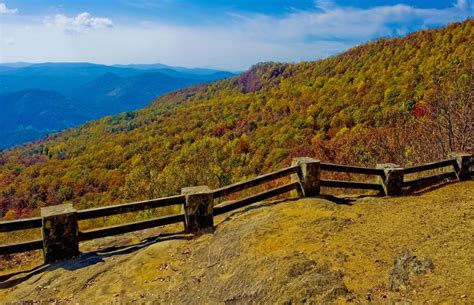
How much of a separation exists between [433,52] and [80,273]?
90835mm

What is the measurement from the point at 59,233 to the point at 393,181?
8031 mm

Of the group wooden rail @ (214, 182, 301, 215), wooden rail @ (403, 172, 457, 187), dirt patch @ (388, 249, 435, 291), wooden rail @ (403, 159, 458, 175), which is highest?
wooden rail @ (403, 159, 458, 175)

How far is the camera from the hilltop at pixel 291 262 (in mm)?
5535

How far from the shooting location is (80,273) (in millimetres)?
7117

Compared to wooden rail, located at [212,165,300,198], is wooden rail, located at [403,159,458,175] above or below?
below

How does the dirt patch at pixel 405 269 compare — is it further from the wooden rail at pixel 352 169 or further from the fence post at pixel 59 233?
the fence post at pixel 59 233

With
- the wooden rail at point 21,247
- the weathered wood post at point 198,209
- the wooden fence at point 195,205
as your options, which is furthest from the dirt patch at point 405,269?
the wooden rail at point 21,247

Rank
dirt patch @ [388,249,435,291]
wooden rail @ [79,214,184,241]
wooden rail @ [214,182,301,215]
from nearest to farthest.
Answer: dirt patch @ [388,249,435,291], wooden rail @ [79,214,184,241], wooden rail @ [214,182,301,215]

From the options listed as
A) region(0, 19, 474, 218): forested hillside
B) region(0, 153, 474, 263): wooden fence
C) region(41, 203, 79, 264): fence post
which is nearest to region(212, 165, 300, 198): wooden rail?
region(0, 153, 474, 263): wooden fence

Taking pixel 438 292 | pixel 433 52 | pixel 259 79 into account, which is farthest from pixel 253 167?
pixel 259 79

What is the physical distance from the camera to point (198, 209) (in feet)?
27.6

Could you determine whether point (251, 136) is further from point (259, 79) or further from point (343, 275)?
point (259, 79)

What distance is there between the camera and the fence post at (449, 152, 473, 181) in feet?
34.2

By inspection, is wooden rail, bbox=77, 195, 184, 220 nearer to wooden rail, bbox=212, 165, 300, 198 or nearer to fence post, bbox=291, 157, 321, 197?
wooden rail, bbox=212, 165, 300, 198
